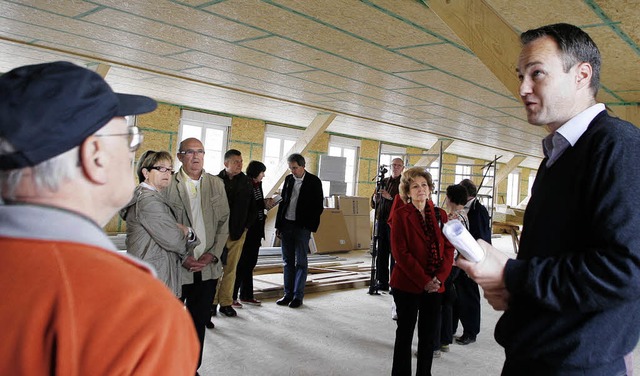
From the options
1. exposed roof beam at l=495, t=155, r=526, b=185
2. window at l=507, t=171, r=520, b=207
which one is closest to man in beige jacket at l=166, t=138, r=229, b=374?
exposed roof beam at l=495, t=155, r=526, b=185

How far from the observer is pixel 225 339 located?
4480mm

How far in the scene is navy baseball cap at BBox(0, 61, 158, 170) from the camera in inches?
29.3

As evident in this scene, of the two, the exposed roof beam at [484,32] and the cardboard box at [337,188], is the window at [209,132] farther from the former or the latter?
the exposed roof beam at [484,32]

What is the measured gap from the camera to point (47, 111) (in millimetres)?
747

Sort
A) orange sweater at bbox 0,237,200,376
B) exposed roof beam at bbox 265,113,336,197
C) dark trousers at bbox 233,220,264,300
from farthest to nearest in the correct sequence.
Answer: exposed roof beam at bbox 265,113,336,197 → dark trousers at bbox 233,220,264,300 → orange sweater at bbox 0,237,200,376

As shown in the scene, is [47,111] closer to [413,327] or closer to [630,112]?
[413,327]

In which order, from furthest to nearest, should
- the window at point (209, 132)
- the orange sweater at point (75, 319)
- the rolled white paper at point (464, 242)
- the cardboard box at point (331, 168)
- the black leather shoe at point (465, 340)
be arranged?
the cardboard box at point (331, 168) → the window at point (209, 132) → the black leather shoe at point (465, 340) → the rolled white paper at point (464, 242) → the orange sweater at point (75, 319)

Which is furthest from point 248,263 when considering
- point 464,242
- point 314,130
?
point 464,242

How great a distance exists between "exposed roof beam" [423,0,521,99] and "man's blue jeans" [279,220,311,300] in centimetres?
280

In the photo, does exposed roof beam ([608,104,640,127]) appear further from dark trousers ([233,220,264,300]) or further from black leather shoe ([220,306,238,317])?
black leather shoe ([220,306,238,317])

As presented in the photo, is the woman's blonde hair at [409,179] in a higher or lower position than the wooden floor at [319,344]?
higher

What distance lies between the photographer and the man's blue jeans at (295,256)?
5.72m

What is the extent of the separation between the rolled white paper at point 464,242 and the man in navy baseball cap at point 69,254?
843 mm

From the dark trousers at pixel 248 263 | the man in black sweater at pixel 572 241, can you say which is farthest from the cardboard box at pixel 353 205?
the man in black sweater at pixel 572 241
